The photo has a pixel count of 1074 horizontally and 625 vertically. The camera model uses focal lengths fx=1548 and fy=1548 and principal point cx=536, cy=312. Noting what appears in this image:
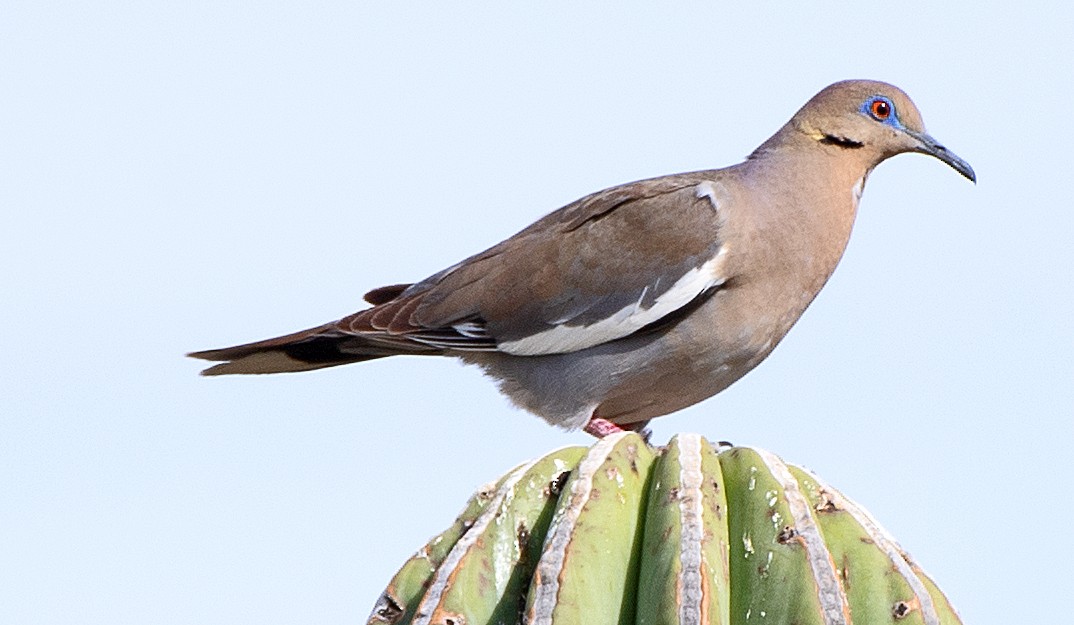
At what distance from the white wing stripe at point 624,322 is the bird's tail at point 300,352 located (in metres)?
0.46

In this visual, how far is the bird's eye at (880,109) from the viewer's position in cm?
629

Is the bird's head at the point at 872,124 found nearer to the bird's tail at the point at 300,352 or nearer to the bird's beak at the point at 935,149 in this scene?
the bird's beak at the point at 935,149

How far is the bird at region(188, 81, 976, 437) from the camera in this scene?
18.6 ft

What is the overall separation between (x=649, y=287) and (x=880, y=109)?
1.32 m

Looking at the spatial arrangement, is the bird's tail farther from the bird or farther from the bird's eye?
the bird's eye

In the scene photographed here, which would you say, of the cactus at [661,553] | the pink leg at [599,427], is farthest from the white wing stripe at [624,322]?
the cactus at [661,553]

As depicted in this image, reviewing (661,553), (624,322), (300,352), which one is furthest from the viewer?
(300,352)

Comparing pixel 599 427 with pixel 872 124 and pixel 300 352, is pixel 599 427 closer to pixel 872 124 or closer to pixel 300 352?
pixel 300 352

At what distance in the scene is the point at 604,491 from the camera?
3320 mm

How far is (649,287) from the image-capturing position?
579 centimetres

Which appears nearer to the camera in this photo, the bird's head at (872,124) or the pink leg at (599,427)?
the pink leg at (599,427)

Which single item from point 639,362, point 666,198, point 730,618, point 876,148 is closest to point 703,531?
point 730,618

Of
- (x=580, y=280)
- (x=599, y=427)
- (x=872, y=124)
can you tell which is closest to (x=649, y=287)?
(x=580, y=280)

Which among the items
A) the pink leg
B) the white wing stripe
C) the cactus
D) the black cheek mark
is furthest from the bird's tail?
the cactus
